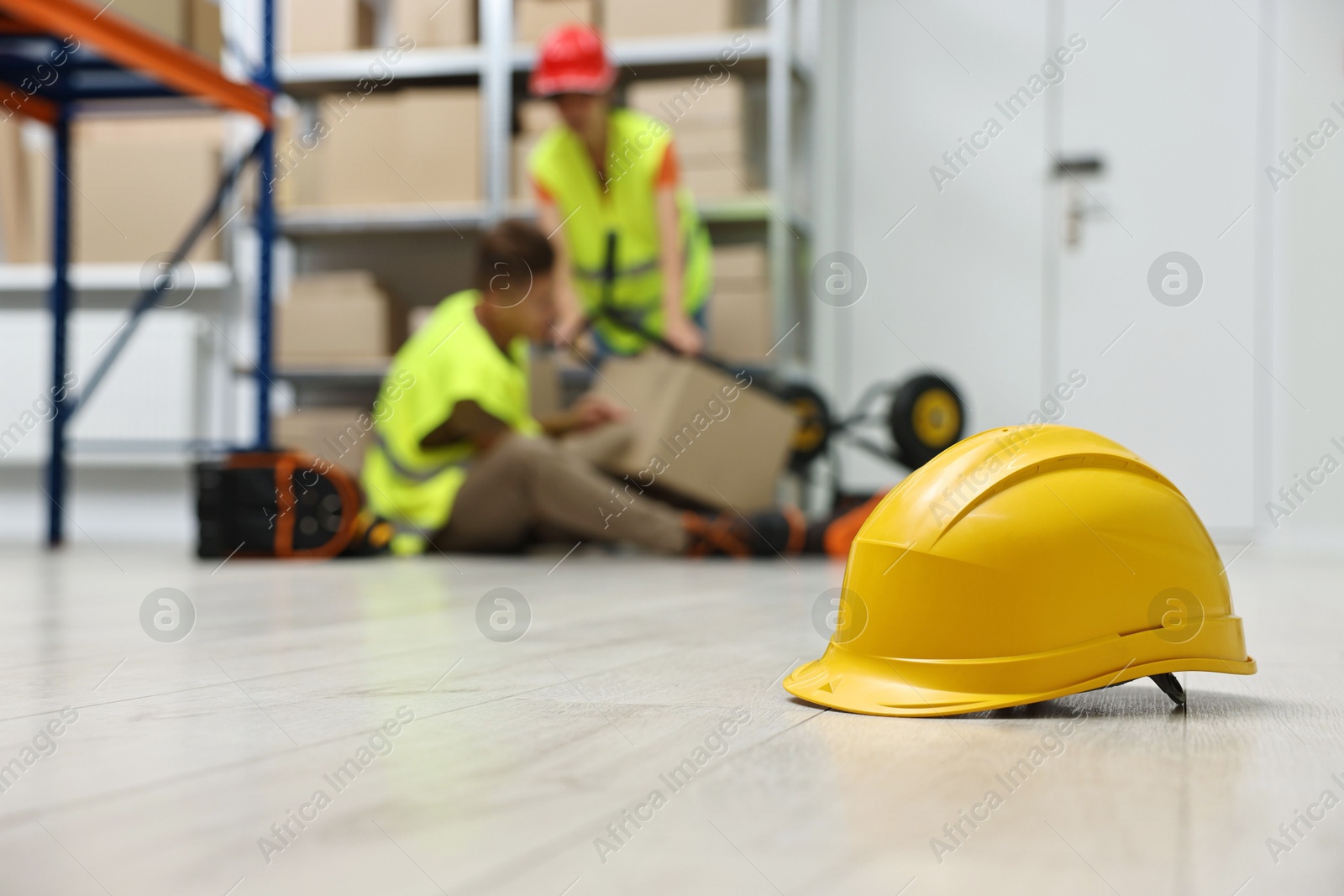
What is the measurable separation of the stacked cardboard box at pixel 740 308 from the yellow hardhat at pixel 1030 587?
10.2 ft

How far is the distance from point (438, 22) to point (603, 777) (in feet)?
13.6

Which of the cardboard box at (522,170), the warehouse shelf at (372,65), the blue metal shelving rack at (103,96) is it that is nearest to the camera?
the blue metal shelving rack at (103,96)

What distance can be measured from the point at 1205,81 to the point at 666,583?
11.0 ft

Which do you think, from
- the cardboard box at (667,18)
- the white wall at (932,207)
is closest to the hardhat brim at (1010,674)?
the cardboard box at (667,18)

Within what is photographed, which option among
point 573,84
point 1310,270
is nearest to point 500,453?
point 573,84

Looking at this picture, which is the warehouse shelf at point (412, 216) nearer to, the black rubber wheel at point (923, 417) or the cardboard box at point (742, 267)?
the cardboard box at point (742, 267)

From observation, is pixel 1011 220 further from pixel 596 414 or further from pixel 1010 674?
pixel 1010 674

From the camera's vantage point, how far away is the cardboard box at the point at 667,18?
4188mm

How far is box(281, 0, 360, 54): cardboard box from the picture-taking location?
452 cm

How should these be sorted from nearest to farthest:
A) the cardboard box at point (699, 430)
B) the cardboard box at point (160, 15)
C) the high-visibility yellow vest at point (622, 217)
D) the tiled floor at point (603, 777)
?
1. the tiled floor at point (603, 777)
2. the cardboard box at point (160, 15)
3. the cardboard box at point (699, 430)
4. the high-visibility yellow vest at point (622, 217)

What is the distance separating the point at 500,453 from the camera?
3178 millimetres

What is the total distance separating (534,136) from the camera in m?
4.31

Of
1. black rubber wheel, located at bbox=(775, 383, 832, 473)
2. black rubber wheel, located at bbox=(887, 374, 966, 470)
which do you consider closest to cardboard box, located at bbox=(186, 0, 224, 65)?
black rubber wheel, located at bbox=(775, 383, 832, 473)

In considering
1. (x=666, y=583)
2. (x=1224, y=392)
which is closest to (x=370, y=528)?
(x=666, y=583)
